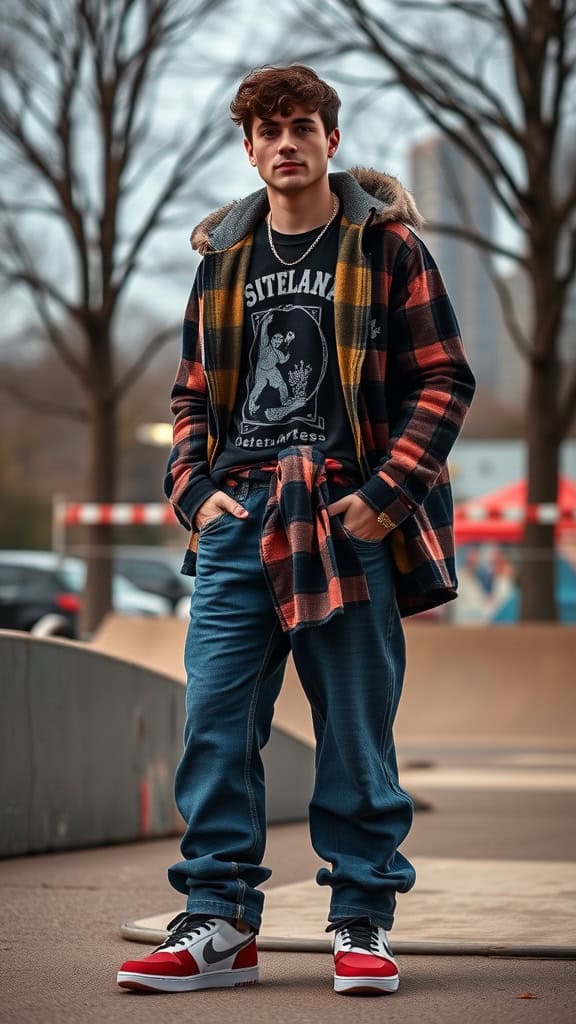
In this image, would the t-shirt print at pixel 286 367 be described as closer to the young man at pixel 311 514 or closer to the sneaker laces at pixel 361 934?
the young man at pixel 311 514

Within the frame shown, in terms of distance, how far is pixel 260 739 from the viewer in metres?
3.85

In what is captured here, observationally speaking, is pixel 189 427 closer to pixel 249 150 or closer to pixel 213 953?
pixel 249 150

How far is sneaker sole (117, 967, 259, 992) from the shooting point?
361cm

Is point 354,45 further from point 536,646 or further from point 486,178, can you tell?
point 536,646

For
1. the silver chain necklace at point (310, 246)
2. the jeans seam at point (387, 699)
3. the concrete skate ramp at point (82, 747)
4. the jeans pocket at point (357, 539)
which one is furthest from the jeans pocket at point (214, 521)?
the concrete skate ramp at point (82, 747)

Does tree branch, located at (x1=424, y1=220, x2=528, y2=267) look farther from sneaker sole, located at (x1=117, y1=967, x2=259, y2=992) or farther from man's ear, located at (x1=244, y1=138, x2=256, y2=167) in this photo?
sneaker sole, located at (x1=117, y1=967, x2=259, y2=992)

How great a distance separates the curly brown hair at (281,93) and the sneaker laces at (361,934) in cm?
177

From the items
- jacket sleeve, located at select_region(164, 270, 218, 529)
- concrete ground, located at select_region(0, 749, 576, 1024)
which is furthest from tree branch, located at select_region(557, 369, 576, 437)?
jacket sleeve, located at select_region(164, 270, 218, 529)

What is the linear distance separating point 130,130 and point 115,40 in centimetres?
86

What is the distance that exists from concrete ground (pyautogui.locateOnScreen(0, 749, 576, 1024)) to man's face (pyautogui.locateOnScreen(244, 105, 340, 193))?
1.77 meters

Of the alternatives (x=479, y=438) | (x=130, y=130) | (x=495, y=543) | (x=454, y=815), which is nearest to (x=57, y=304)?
(x=130, y=130)

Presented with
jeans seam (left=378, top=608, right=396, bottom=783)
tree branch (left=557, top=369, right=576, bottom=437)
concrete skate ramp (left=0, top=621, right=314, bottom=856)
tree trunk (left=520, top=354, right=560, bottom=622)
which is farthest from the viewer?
tree branch (left=557, top=369, right=576, bottom=437)

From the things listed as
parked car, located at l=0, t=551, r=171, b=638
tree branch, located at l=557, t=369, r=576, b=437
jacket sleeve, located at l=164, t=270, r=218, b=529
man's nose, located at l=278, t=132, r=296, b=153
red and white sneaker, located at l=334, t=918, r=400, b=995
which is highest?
tree branch, located at l=557, t=369, r=576, b=437

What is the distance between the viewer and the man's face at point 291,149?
390 centimetres
